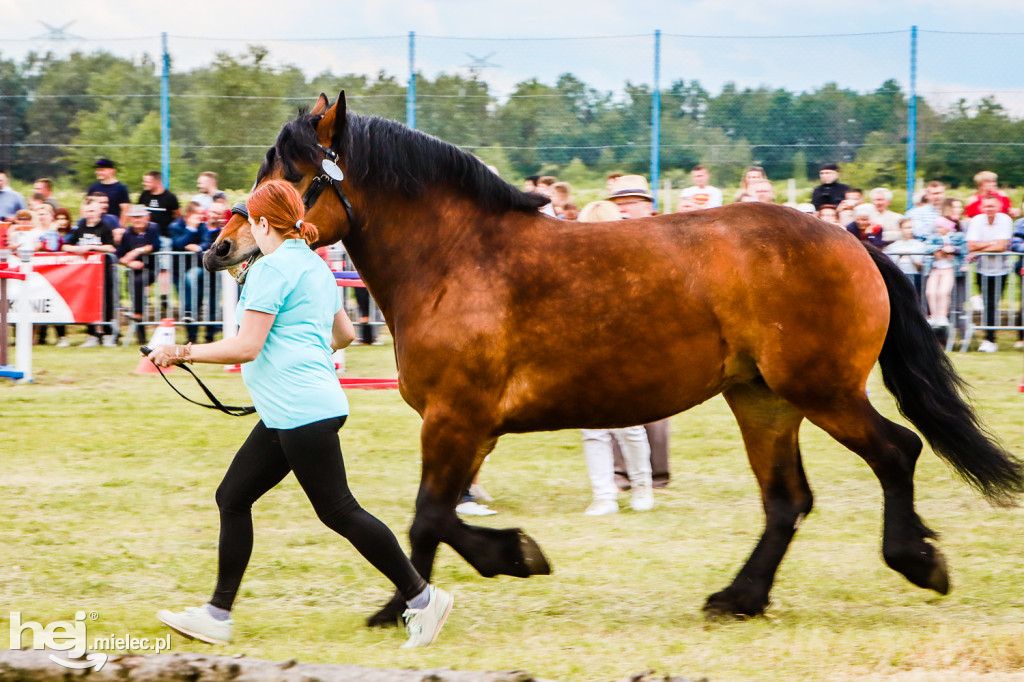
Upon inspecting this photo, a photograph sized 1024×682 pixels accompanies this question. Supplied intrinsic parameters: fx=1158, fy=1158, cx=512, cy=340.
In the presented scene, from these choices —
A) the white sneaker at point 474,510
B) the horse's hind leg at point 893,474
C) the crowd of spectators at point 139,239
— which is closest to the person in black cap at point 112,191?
the crowd of spectators at point 139,239

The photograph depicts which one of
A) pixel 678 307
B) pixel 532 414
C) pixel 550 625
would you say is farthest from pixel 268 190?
pixel 550 625

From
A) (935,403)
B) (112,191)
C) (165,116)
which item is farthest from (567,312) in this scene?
(165,116)

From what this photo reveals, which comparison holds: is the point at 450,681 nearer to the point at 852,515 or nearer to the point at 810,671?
the point at 810,671

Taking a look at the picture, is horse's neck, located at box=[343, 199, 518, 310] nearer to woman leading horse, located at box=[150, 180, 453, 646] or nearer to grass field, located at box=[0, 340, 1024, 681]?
woman leading horse, located at box=[150, 180, 453, 646]

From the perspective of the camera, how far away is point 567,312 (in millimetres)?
4395

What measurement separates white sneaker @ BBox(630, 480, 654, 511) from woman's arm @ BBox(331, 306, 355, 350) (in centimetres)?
254

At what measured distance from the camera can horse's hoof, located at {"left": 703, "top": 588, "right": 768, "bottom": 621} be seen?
4.59 meters

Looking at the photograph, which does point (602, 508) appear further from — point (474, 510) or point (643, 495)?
point (474, 510)

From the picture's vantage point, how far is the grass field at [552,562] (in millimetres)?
4074

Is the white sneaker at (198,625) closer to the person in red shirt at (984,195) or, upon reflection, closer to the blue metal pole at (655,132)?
the person in red shirt at (984,195)

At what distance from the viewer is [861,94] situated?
16.1 m

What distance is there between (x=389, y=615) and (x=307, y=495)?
65 cm

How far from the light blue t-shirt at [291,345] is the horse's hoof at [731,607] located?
1.70 metres

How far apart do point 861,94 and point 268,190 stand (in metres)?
13.7
